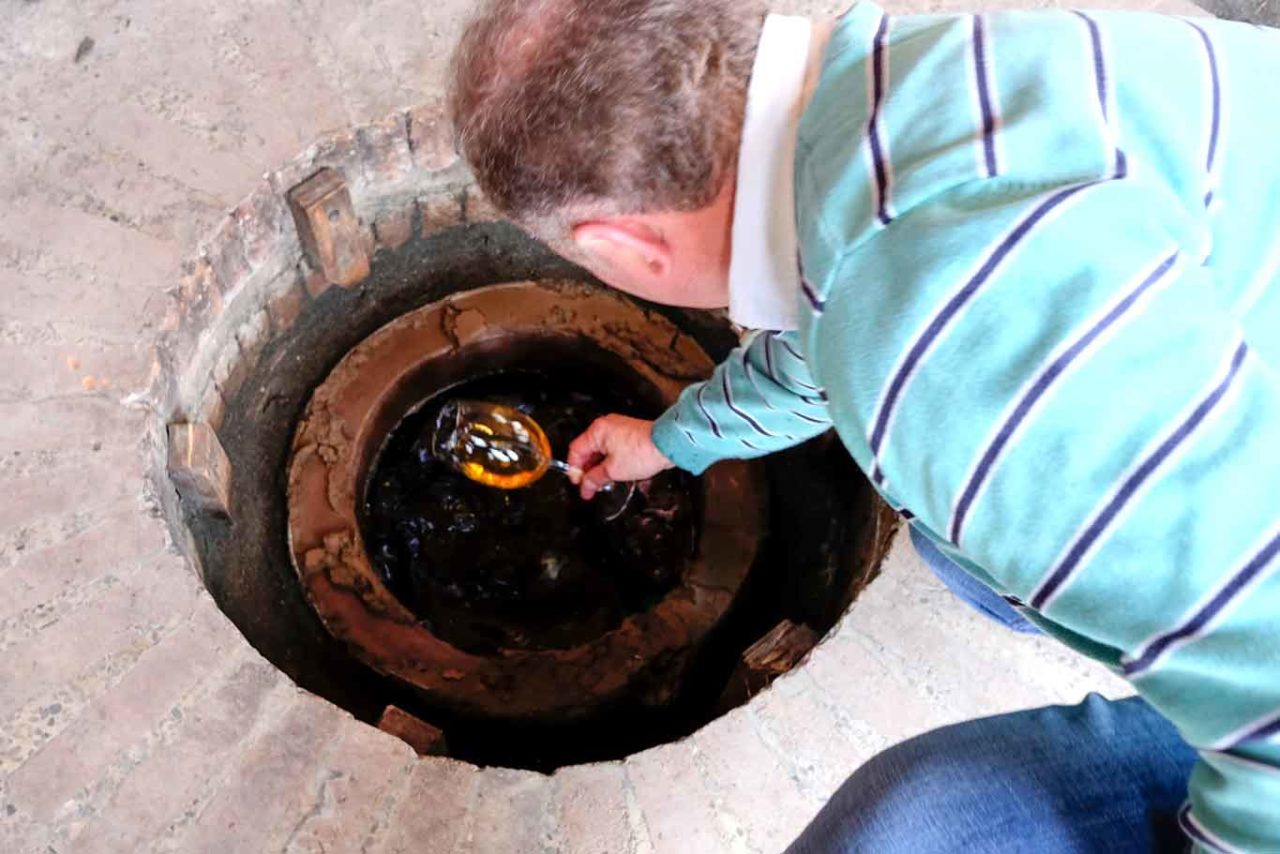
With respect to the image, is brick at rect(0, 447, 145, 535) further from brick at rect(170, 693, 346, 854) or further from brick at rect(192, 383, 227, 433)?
brick at rect(170, 693, 346, 854)

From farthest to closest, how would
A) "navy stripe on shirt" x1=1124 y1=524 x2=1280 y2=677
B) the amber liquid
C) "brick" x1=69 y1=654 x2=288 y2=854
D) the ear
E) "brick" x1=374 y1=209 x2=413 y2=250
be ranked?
the amber liquid < "brick" x1=374 y1=209 x2=413 y2=250 < "brick" x1=69 y1=654 x2=288 y2=854 < the ear < "navy stripe on shirt" x1=1124 y1=524 x2=1280 y2=677

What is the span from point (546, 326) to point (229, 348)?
25.0 inches

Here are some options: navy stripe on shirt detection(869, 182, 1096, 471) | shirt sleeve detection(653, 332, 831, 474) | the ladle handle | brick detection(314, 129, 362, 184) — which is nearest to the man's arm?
shirt sleeve detection(653, 332, 831, 474)

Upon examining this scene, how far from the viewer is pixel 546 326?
205cm

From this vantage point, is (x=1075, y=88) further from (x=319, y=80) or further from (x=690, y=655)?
(x=690, y=655)

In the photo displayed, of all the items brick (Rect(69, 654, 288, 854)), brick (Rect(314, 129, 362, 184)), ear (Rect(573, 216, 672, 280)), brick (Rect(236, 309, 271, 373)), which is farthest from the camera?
brick (Rect(236, 309, 271, 373))

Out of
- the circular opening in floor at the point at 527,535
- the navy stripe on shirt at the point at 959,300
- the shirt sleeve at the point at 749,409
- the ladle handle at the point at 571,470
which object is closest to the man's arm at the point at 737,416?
the shirt sleeve at the point at 749,409

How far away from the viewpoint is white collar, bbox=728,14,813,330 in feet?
2.89

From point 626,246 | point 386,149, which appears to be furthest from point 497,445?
point 626,246

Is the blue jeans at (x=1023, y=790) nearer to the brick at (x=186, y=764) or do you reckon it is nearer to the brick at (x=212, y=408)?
the brick at (x=186, y=764)

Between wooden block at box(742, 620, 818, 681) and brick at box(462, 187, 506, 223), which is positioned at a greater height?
brick at box(462, 187, 506, 223)

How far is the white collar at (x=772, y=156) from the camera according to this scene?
0.88 m

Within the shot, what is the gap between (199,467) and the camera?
4.67 feet

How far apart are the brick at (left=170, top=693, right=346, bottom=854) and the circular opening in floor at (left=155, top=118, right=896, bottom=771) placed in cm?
28
